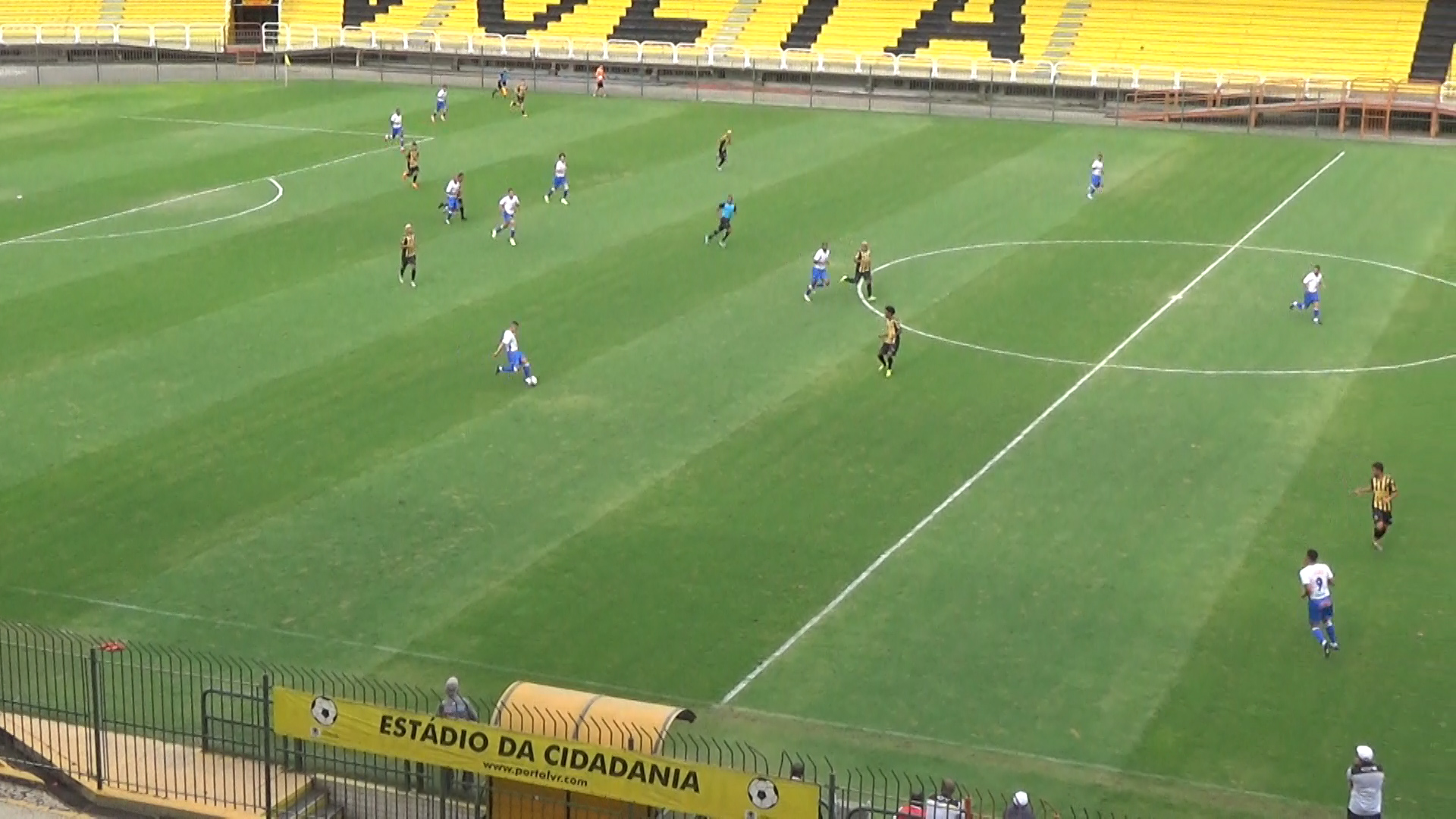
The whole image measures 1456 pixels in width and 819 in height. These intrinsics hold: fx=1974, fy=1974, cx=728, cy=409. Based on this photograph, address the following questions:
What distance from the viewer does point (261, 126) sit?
66500mm

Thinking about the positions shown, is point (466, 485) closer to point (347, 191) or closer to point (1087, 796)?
point (1087, 796)

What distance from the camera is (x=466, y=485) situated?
103 feet

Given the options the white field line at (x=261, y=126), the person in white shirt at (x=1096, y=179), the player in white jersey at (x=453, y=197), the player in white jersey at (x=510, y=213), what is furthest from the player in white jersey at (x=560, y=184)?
the person in white shirt at (x=1096, y=179)

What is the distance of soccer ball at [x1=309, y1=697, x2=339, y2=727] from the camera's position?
19.9m

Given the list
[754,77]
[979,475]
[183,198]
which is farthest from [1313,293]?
[754,77]

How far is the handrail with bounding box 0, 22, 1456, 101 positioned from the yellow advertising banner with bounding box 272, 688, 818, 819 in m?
55.3

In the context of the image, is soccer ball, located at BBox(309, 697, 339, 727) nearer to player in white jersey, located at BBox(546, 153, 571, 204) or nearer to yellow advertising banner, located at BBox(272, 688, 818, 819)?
yellow advertising banner, located at BBox(272, 688, 818, 819)

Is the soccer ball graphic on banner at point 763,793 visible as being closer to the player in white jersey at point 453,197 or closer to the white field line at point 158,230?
the player in white jersey at point 453,197

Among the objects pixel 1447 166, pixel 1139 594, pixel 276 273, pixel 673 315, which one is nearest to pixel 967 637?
pixel 1139 594

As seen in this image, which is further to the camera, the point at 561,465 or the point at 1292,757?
the point at 561,465

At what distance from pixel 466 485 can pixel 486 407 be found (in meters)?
4.19

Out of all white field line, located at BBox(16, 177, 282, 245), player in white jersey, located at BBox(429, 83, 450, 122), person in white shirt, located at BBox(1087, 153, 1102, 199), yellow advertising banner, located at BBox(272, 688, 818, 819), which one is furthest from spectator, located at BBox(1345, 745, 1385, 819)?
player in white jersey, located at BBox(429, 83, 450, 122)

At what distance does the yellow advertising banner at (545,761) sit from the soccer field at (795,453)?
4.61 metres

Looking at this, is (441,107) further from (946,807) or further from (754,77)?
(946,807)
